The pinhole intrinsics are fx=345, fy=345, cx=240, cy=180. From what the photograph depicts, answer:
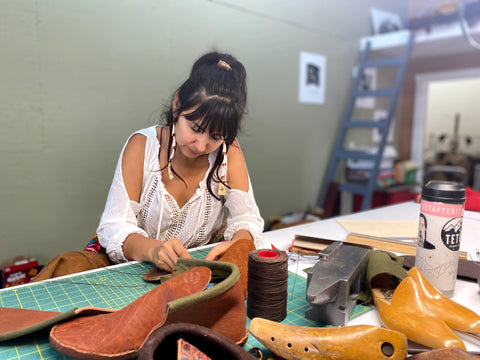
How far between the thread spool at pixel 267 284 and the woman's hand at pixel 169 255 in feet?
0.80

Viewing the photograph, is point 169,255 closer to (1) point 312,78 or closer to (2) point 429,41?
(1) point 312,78

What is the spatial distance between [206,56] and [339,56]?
2481 millimetres

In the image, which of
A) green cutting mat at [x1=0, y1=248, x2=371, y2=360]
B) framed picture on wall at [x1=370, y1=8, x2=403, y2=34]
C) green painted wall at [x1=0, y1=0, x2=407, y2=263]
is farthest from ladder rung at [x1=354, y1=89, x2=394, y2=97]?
green cutting mat at [x1=0, y1=248, x2=371, y2=360]

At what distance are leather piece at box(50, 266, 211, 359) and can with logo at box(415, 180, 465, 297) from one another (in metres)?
0.48

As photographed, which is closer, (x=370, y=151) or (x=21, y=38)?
(x=21, y=38)

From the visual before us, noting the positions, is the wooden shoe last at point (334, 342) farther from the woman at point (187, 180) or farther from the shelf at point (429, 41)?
the shelf at point (429, 41)

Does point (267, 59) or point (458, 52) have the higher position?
point (458, 52)

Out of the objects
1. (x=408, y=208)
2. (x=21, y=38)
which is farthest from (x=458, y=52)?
(x=21, y=38)

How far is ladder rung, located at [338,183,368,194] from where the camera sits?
3.11m

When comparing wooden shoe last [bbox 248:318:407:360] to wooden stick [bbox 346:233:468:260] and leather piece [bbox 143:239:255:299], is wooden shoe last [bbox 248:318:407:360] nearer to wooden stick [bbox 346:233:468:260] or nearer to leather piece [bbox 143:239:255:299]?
leather piece [bbox 143:239:255:299]

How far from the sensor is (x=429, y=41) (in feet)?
9.99

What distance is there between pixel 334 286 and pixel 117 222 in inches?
27.7

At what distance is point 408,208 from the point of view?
1.62 m

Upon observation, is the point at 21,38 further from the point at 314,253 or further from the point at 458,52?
the point at 458,52
